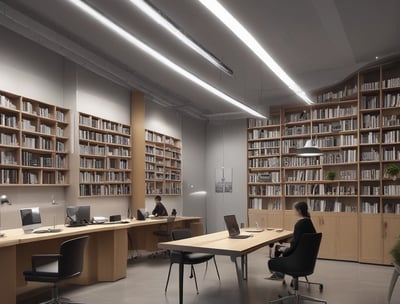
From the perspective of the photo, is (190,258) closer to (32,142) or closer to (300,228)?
(300,228)

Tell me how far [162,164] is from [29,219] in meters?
5.31

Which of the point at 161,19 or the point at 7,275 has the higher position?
the point at 161,19

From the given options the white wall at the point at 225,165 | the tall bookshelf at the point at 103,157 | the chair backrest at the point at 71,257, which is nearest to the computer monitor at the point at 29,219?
the chair backrest at the point at 71,257

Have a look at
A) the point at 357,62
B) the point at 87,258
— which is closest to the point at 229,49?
the point at 357,62

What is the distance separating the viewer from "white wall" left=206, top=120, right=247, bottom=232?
1159 centimetres

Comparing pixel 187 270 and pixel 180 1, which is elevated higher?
pixel 180 1

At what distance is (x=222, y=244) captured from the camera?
4.76 m

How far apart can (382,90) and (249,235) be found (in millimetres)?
4571

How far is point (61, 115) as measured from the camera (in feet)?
23.9

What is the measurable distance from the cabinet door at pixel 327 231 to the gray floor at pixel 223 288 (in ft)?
3.42

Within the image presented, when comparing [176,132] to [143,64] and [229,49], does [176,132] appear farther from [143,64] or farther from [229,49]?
[229,49]

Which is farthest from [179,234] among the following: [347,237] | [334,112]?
[334,112]

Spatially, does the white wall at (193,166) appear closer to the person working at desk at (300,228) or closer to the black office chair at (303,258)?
the person working at desk at (300,228)

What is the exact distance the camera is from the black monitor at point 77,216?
6.12m
